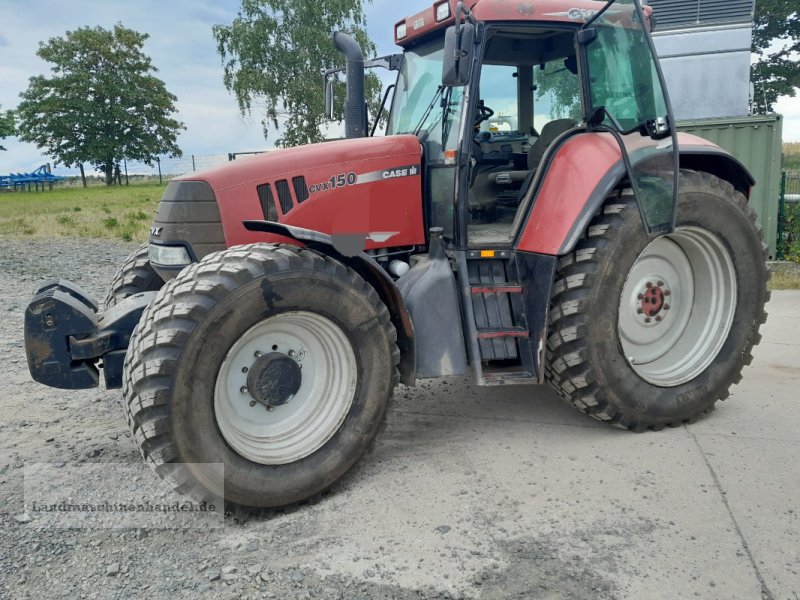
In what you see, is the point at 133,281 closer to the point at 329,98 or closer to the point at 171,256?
the point at 171,256

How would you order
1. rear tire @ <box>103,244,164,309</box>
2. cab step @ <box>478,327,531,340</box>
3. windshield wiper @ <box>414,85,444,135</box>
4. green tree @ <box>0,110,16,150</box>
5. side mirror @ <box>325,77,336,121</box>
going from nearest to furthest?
cab step @ <box>478,327,531,340</box>, windshield wiper @ <box>414,85,444,135</box>, rear tire @ <box>103,244,164,309</box>, side mirror @ <box>325,77,336,121</box>, green tree @ <box>0,110,16,150</box>

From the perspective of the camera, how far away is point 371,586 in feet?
8.84

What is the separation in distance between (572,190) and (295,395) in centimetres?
193

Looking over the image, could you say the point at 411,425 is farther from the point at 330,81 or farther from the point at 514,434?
the point at 330,81

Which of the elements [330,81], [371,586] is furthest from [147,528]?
[330,81]

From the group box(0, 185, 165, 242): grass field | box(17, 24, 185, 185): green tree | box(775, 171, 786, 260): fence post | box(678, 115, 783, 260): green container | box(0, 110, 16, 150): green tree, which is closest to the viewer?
box(678, 115, 783, 260): green container

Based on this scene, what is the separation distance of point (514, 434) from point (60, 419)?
2979 mm

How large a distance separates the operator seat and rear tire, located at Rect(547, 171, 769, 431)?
614 mm

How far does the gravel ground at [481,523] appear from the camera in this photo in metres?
2.72

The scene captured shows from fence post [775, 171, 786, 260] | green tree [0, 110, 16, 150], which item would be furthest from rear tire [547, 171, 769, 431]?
green tree [0, 110, 16, 150]

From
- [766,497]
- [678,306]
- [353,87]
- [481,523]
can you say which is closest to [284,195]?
[353,87]

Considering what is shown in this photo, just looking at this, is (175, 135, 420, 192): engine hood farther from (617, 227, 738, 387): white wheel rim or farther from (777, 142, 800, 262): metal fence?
(777, 142, 800, 262): metal fence

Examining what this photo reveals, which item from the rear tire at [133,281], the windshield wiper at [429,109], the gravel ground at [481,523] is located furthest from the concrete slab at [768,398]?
the rear tire at [133,281]

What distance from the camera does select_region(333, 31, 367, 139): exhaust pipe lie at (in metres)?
4.50
